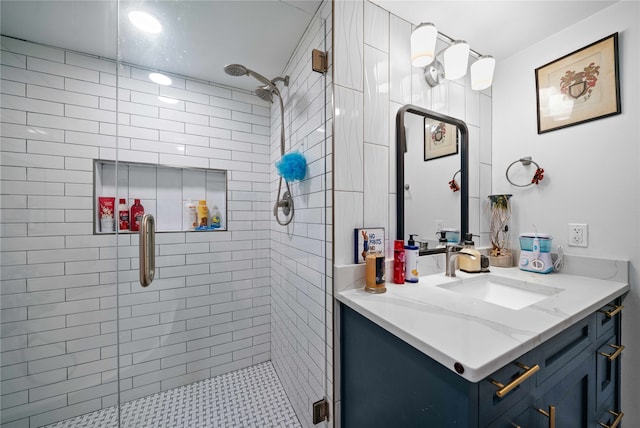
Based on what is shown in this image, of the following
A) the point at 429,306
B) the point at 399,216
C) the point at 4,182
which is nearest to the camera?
the point at 429,306

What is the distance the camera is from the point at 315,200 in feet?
3.78

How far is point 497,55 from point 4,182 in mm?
2795

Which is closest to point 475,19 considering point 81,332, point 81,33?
point 81,33

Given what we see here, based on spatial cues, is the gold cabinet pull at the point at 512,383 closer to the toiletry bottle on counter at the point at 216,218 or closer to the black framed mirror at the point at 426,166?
the black framed mirror at the point at 426,166

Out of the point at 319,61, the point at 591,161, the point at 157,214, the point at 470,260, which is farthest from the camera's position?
the point at 157,214

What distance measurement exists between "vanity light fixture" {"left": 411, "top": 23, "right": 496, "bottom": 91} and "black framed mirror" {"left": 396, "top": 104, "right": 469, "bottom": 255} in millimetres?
210

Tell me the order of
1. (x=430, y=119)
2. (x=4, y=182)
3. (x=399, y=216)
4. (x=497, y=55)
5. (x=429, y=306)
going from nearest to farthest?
1. (x=429, y=306)
2. (x=4, y=182)
3. (x=399, y=216)
4. (x=430, y=119)
5. (x=497, y=55)

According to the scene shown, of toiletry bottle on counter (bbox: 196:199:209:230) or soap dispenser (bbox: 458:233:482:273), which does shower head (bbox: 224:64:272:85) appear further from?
soap dispenser (bbox: 458:233:482:273)

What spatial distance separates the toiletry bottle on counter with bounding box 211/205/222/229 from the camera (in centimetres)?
166

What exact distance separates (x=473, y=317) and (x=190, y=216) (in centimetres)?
167

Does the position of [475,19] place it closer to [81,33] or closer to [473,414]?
[473,414]

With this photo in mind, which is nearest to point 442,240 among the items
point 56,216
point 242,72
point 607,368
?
point 607,368

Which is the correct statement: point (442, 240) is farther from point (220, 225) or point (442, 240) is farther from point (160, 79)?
point (160, 79)

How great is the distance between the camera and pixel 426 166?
4.21 feet
